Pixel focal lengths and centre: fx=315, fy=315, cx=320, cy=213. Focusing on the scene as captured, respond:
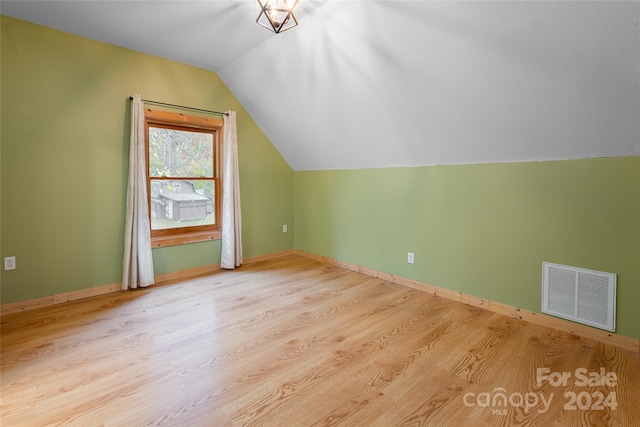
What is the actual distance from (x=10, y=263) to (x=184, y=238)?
4.98 ft

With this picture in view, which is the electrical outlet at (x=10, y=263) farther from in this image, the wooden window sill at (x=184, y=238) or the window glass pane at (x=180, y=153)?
the window glass pane at (x=180, y=153)

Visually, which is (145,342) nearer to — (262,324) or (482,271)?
(262,324)

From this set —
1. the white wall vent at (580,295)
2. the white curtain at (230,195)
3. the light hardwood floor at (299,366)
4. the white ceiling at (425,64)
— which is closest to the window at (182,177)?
the white curtain at (230,195)

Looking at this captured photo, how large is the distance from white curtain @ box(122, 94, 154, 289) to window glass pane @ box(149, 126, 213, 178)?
0.95 ft

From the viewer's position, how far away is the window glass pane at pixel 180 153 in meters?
3.65

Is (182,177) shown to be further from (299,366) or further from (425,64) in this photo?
(425,64)

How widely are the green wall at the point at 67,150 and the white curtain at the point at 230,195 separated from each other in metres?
0.57

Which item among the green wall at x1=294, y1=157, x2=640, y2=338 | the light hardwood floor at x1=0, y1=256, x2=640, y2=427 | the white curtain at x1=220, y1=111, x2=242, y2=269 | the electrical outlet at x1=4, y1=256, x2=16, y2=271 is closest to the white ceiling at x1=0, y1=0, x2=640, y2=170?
the green wall at x1=294, y1=157, x2=640, y2=338

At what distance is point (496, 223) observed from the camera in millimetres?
2863

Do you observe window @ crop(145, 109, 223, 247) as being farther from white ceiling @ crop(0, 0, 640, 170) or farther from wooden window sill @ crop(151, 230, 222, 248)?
white ceiling @ crop(0, 0, 640, 170)

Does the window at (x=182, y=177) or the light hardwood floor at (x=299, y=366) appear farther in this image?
the window at (x=182, y=177)

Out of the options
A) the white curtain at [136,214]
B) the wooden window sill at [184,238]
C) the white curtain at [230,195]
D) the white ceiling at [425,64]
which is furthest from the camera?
the white curtain at [230,195]


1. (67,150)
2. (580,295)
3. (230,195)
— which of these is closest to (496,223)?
(580,295)

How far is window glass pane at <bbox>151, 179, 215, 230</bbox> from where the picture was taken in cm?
372
